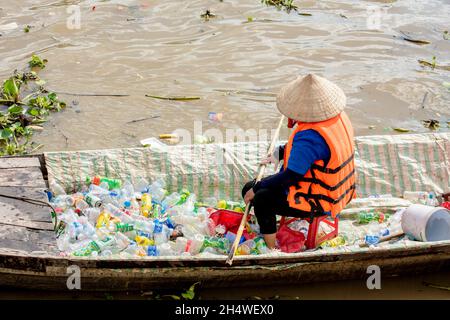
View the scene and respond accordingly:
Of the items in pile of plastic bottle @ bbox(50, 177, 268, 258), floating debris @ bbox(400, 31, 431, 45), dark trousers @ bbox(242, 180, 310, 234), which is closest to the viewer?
dark trousers @ bbox(242, 180, 310, 234)

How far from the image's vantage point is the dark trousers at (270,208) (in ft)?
13.6

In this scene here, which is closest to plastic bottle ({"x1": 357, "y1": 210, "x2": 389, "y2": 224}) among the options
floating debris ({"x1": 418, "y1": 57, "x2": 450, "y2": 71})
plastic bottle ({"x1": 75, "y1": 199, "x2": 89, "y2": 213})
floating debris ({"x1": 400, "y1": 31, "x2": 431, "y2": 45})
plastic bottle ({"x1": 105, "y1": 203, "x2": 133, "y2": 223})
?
plastic bottle ({"x1": 105, "y1": 203, "x2": 133, "y2": 223})

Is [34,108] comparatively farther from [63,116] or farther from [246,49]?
[246,49]

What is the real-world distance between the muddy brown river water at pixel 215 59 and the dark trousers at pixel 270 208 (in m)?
2.24

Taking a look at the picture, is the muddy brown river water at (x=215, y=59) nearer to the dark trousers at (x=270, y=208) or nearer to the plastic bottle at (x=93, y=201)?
the plastic bottle at (x=93, y=201)

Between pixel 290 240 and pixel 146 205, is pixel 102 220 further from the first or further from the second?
pixel 290 240

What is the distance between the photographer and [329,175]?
3998mm

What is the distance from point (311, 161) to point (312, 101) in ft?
1.20

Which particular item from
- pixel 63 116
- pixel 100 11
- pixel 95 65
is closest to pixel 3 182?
pixel 63 116

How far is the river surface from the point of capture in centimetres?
664

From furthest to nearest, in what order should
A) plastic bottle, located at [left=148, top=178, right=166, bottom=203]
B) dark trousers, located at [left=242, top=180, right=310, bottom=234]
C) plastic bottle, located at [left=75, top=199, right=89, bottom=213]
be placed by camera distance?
plastic bottle, located at [left=148, top=178, right=166, bottom=203]
plastic bottle, located at [left=75, top=199, right=89, bottom=213]
dark trousers, located at [left=242, top=180, right=310, bottom=234]

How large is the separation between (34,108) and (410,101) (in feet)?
13.2

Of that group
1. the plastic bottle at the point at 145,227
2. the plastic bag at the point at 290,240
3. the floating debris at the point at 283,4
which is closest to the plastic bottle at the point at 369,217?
the plastic bag at the point at 290,240

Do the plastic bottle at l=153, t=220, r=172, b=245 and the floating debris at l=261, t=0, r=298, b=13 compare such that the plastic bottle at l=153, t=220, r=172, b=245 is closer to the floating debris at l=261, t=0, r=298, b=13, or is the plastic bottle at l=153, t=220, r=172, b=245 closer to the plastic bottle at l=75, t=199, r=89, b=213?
the plastic bottle at l=75, t=199, r=89, b=213
